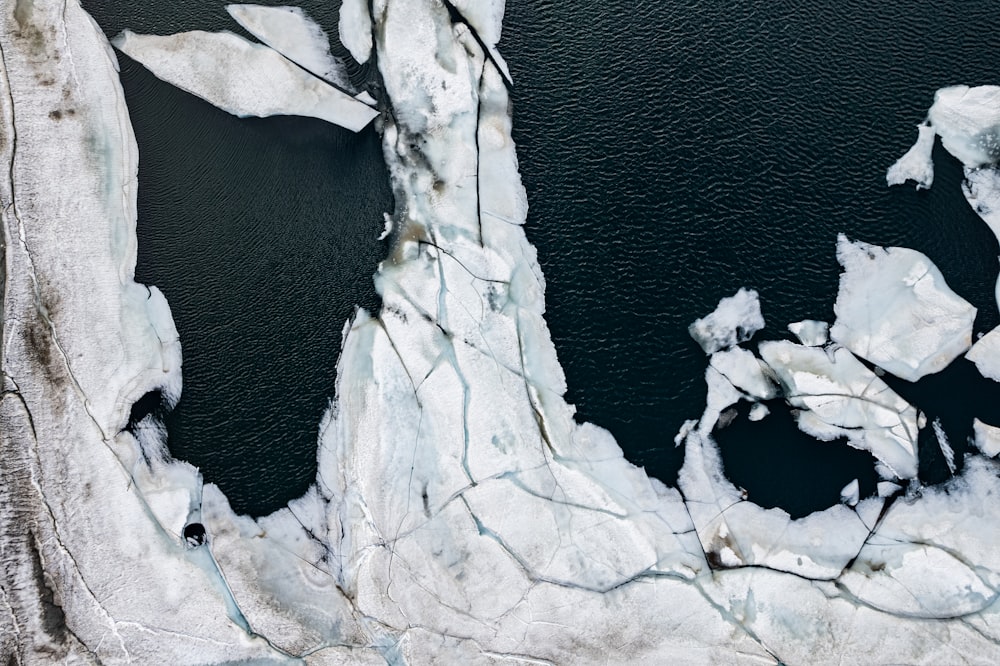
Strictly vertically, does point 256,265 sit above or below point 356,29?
below

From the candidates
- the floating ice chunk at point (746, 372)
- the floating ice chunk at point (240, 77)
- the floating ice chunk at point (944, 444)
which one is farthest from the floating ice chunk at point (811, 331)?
the floating ice chunk at point (240, 77)

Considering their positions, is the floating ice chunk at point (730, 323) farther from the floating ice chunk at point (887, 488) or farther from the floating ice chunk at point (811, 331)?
the floating ice chunk at point (887, 488)

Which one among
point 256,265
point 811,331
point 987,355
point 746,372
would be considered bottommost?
point 746,372

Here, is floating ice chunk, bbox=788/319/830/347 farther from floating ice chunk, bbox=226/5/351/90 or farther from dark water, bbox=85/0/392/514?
floating ice chunk, bbox=226/5/351/90

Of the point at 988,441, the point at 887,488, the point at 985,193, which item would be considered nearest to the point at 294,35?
the point at 985,193

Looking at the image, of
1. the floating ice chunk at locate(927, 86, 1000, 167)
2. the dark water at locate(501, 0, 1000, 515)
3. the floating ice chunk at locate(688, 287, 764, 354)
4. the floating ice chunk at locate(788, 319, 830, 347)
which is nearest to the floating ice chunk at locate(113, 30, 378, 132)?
the dark water at locate(501, 0, 1000, 515)

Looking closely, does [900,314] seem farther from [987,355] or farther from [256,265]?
[256,265]

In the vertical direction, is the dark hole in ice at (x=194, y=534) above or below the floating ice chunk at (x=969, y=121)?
below
